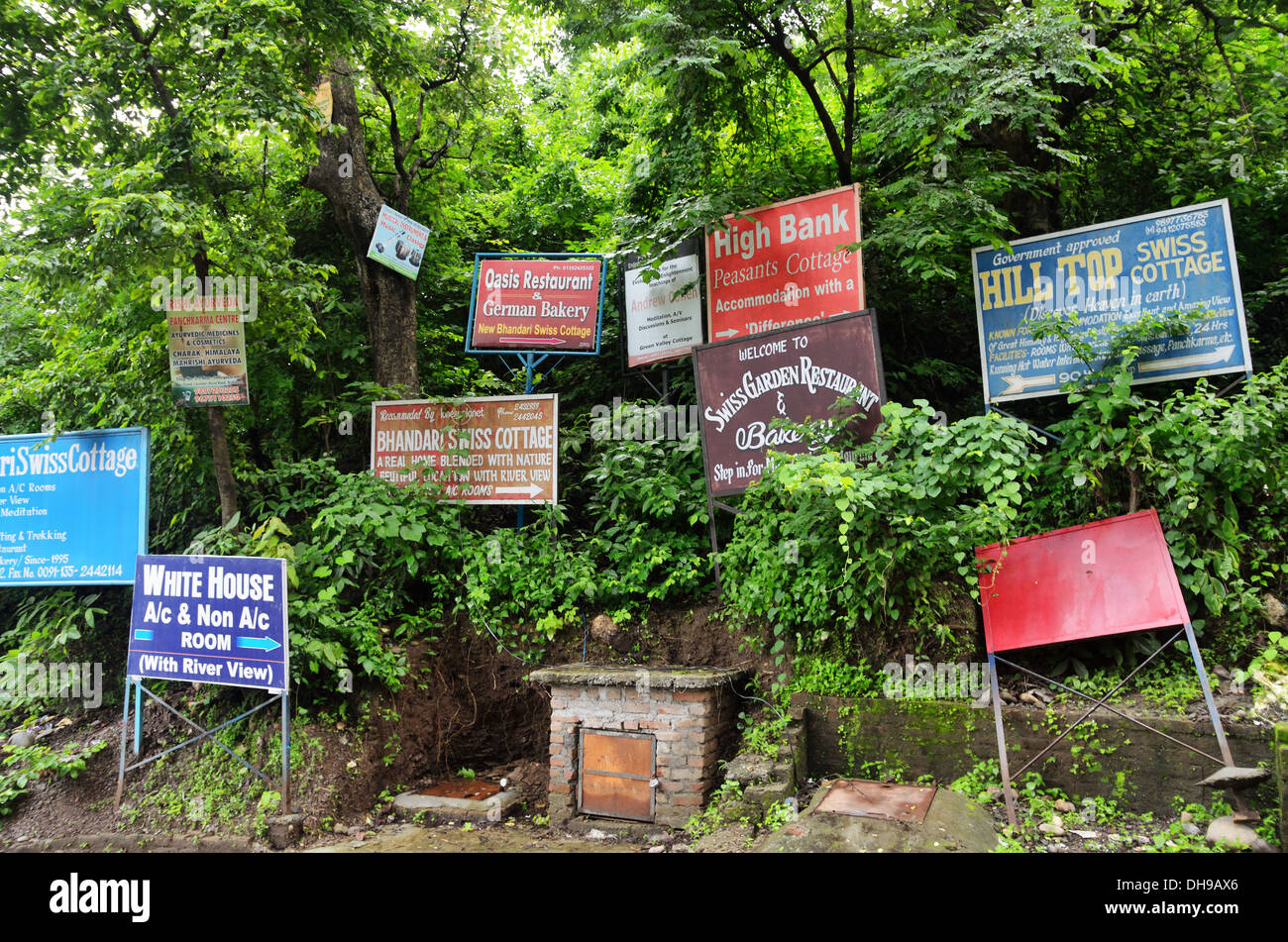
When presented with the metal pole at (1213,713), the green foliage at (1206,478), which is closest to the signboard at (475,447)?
the green foliage at (1206,478)

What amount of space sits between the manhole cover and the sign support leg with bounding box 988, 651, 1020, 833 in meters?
4.19

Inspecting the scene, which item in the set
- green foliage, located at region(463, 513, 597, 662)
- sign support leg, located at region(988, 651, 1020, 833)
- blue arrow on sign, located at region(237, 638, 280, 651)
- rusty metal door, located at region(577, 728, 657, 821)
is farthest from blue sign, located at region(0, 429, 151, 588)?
sign support leg, located at region(988, 651, 1020, 833)

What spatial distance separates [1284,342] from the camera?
8148mm

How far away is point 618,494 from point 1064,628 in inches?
167

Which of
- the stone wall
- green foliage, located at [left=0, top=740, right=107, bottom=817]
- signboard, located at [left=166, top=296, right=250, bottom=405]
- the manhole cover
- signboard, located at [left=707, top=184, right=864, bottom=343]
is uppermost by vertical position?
signboard, located at [left=707, top=184, right=864, bottom=343]

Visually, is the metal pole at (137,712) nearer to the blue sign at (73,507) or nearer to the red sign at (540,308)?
the blue sign at (73,507)

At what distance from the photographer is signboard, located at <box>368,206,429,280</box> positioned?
30.2 ft

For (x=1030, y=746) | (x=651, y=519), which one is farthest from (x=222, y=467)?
(x=1030, y=746)

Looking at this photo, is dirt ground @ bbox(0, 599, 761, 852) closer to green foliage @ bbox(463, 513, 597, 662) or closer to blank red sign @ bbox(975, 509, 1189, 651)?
green foliage @ bbox(463, 513, 597, 662)

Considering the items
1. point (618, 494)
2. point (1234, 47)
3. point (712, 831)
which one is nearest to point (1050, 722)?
point (712, 831)

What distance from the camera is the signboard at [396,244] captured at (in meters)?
9.20

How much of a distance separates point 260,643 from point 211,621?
55 centimetres

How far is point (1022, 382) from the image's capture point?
6.98m

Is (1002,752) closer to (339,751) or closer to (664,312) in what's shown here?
(339,751)
